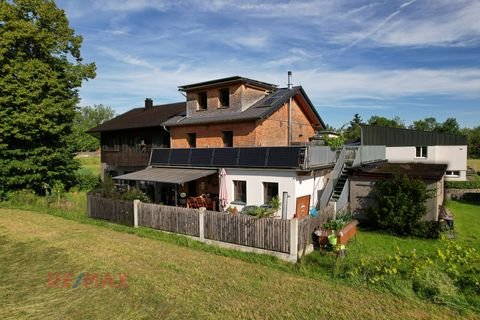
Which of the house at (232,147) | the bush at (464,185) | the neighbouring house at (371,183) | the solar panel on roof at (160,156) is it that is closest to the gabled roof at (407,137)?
Result: the bush at (464,185)

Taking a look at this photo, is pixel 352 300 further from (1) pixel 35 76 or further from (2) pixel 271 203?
(1) pixel 35 76

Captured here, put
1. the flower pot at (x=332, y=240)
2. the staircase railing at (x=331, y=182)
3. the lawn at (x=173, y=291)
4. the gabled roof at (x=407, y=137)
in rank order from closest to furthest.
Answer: the lawn at (x=173, y=291) → the flower pot at (x=332, y=240) → the staircase railing at (x=331, y=182) → the gabled roof at (x=407, y=137)

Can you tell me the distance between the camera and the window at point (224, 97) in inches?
931

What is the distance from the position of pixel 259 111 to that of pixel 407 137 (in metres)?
21.4

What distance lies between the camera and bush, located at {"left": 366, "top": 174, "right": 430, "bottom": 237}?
1498 cm

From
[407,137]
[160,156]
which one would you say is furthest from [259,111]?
[407,137]

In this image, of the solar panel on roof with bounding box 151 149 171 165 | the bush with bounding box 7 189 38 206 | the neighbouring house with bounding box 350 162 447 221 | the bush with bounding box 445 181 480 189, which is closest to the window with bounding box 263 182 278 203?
the neighbouring house with bounding box 350 162 447 221

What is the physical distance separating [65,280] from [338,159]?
15165 mm

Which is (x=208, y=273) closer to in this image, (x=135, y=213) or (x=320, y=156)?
(x=135, y=213)

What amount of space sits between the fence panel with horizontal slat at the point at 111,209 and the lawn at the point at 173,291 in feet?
12.3

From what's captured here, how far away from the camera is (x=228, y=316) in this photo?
757cm

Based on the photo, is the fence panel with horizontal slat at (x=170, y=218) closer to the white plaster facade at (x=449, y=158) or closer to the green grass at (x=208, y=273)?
the green grass at (x=208, y=273)

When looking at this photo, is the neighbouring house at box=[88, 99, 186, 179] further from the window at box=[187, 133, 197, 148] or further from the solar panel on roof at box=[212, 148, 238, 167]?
the solar panel on roof at box=[212, 148, 238, 167]

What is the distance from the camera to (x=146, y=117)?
30.8 metres
